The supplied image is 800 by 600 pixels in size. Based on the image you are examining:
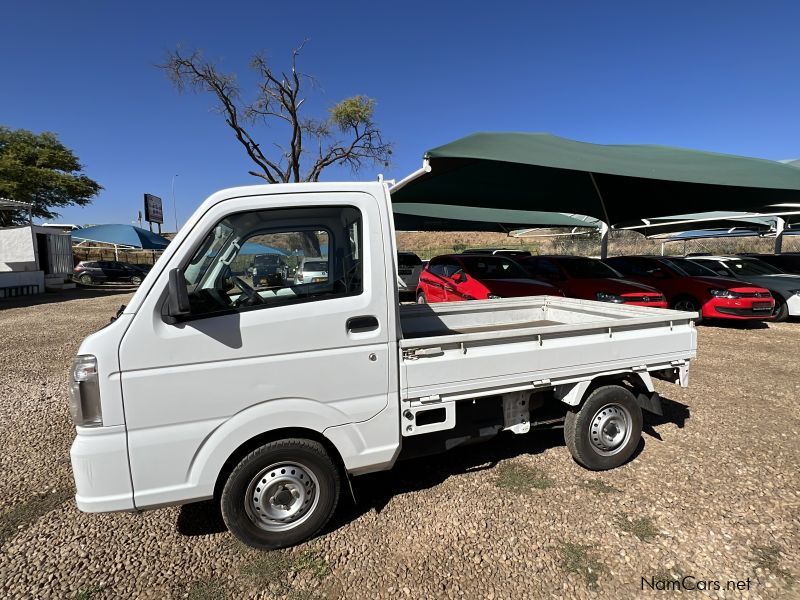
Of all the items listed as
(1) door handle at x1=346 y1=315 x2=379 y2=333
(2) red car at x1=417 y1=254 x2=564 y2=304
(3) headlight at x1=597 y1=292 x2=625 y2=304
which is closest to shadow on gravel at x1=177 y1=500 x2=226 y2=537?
(1) door handle at x1=346 y1=315 x2=379 y2=333

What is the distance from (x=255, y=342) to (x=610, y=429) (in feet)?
9.55

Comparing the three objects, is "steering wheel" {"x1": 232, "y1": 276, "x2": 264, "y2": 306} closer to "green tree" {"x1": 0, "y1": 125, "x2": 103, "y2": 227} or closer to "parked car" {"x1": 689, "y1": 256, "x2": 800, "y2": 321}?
"parked car" {"x1": 689, "y1": 256, "x2": 800, "y2": 321}

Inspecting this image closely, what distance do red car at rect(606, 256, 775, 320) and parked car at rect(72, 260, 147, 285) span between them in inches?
982

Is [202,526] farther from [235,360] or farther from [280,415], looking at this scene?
[235,360]

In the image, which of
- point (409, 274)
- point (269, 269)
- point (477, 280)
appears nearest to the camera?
point (269, 269)

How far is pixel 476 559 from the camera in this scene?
8.45 feet

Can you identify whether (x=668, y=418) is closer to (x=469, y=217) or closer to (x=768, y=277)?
(x=768, y=277)

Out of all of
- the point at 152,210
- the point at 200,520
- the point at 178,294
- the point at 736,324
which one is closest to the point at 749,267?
the point at 736,324

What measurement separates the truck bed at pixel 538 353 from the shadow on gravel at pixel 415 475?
0.96 m

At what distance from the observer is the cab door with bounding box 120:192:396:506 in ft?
7.56

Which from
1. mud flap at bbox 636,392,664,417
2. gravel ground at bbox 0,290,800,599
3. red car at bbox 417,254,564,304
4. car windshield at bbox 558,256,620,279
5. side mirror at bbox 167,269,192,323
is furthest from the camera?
car windshield at bbox 558,256,620,279

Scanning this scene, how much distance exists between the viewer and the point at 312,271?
276cm

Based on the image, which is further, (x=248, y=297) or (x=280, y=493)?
(x=280, y=493)

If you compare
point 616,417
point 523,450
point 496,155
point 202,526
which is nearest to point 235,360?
point 202,526
